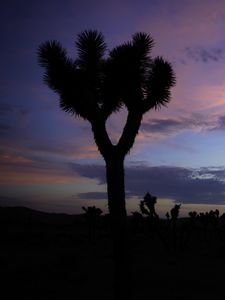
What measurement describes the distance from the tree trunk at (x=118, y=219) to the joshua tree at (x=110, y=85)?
0.02m

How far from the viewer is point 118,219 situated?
31.4ft

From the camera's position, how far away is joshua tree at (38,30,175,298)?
10.0 meters

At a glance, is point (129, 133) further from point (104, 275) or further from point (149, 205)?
point (149, 205)

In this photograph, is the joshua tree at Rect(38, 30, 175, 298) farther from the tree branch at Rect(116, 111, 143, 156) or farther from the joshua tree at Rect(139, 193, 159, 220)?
the joshua tree at Rect(139, 193, 159, 220)

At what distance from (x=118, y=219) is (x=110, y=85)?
326cm

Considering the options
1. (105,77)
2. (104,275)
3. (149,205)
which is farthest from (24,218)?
(105,77)

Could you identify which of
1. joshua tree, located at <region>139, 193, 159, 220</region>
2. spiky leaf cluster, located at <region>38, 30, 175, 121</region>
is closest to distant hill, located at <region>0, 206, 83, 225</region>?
joshua tree, located at <region>139, 193, 159, 220</region>

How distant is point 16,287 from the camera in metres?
12.9

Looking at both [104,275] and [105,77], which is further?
[104,275]

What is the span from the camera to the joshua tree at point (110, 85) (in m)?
10.0

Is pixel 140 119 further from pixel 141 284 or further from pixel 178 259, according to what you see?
pixel 178 259

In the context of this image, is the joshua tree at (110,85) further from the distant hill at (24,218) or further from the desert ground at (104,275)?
the distant hill at (24,218)

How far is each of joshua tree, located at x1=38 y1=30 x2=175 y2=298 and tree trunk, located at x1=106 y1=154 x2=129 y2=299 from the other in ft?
0.07

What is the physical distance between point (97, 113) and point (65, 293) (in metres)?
5.18
